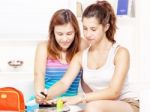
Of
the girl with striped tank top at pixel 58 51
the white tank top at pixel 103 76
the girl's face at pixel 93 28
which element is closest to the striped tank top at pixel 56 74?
the girl with striped tank top at pixel 58 51

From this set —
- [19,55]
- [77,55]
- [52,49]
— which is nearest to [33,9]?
[19,55]

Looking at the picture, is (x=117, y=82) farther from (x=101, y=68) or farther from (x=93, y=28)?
(x=93, y=28)

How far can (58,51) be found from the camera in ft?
7.18

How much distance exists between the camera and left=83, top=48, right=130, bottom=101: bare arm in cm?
179

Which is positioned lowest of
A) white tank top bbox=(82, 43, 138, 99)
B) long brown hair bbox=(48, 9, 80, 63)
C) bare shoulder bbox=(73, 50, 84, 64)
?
white tank top bbox=(82, 43, 138, 99)

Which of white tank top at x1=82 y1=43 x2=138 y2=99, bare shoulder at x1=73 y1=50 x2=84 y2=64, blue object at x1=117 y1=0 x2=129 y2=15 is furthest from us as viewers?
blue object at x1=117 y1=0 x2=129 y2=15

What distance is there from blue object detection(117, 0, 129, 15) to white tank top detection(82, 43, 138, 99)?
0.71m

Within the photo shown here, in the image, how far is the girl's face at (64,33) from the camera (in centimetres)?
204

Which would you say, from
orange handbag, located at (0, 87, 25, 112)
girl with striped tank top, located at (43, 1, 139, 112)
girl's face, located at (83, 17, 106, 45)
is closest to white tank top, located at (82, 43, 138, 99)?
girl with striped tank top, located at (43, 1, 139, 112)

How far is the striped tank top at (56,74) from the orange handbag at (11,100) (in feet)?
1.44

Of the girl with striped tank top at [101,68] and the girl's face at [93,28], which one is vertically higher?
the girl's face at [93,28]

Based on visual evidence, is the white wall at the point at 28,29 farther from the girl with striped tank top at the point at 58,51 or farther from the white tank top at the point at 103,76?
the white tank top at the point at 103,76

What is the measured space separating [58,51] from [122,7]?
2.20 feet

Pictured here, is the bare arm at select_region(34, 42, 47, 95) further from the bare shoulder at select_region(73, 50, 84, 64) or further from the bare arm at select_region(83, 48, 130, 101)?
the bare arm at select_region(83, 48, 130, 101)
